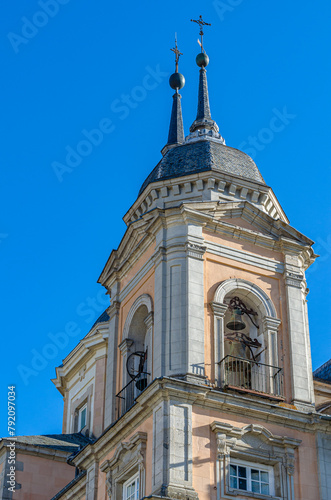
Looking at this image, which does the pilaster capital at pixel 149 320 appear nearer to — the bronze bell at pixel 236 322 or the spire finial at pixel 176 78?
the bronze bell at pixel 236 322

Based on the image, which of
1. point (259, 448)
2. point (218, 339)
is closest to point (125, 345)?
point (218, 339)

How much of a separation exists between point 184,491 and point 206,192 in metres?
10.0

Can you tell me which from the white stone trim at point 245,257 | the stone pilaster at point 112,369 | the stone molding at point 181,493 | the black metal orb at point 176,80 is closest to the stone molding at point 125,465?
the stone molding at point 181,493

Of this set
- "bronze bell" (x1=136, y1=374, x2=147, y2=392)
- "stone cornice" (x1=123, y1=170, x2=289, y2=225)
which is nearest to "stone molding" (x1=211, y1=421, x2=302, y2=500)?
"bronze bell" (x1=136, y1=374, x2=147, y2=392)

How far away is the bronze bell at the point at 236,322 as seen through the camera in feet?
97.4

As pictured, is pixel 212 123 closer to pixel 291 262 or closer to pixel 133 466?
pixel 291 262

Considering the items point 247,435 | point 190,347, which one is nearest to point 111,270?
point 190,347

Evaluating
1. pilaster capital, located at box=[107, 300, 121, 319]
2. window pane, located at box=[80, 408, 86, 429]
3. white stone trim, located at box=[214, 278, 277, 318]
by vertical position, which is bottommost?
white stone trim, located at box=[214, 278, 277, 318]

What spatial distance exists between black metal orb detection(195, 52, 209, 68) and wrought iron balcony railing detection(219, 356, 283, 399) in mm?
17326

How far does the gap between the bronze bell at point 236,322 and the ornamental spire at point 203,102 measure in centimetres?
894

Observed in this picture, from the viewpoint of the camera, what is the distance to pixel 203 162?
107ft

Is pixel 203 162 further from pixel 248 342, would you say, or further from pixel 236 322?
pixel 248 342

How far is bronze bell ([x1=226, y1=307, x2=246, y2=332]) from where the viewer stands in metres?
29.7

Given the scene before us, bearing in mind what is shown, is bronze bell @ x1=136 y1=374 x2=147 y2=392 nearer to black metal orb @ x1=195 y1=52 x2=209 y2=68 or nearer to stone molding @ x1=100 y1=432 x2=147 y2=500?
stone molding @ x1=100 y1=432 x2=147 y2=500
